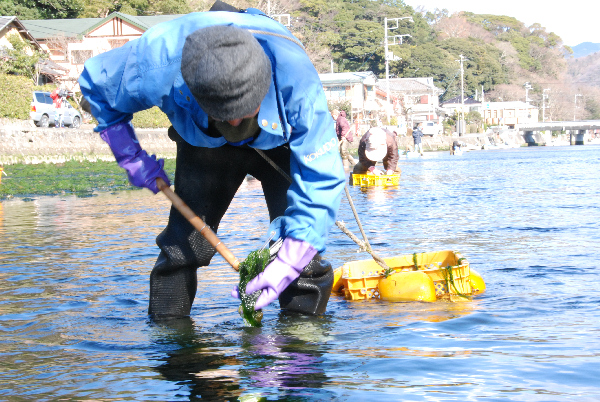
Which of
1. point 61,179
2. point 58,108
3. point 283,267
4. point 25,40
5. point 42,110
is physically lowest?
point 61,179

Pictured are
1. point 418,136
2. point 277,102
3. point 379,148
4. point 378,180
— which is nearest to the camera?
point 277,102

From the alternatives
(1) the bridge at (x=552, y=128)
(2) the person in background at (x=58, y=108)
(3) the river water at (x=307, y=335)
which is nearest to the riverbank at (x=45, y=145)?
(2) the person in background at (x=58, y=108)

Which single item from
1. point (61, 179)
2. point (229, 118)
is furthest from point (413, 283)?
point (61, 179)

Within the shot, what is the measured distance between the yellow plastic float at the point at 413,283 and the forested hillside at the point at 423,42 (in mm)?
32097

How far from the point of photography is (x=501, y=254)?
20.2 ft

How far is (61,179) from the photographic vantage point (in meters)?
16.9

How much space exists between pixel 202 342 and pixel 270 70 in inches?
58.2

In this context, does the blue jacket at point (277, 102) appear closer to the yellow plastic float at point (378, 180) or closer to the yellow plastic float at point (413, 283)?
the yellow plastic float at point (413, 283)

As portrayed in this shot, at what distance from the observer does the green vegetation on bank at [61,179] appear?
48.4 ft

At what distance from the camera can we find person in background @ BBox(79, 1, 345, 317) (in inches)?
96.0

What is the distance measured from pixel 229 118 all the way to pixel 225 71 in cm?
20

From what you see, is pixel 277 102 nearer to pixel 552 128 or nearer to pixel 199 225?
pixel 199 225

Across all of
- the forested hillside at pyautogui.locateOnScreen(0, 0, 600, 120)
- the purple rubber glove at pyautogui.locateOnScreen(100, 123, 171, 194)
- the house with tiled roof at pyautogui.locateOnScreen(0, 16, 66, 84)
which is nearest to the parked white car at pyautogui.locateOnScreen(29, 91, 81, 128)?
the house with tiled roof at pyautogui.locateOnScreen(0, 16, 66, 84)

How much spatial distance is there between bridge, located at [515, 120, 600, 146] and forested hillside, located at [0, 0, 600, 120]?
42.2 feet
